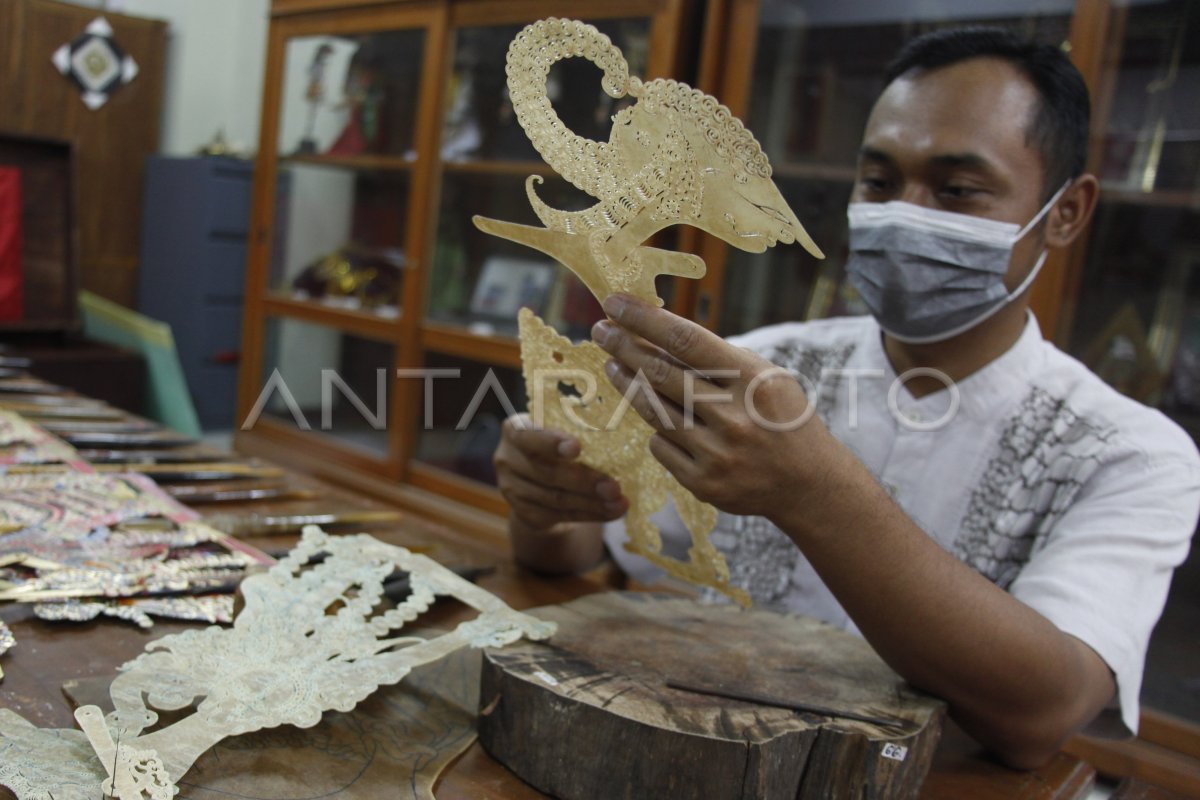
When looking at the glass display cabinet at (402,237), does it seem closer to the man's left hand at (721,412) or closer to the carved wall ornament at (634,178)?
the carved wall ornament at (634,178)

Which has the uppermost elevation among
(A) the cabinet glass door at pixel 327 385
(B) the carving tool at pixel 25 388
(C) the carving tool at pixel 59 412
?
(C) the carving tool at pixel 59 412

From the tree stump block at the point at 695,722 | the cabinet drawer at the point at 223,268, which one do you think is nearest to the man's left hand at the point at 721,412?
the tree stump block at the point at 695,722

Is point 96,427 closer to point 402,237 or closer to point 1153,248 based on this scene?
point 402,237

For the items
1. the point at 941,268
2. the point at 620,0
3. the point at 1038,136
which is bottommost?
the point at 941,268

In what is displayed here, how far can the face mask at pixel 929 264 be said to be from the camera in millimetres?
1227

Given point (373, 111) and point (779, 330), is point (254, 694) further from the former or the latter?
point (373, 111)

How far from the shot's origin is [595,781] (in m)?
0.76

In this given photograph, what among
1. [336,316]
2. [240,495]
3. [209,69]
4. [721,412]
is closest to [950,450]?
[721,412]

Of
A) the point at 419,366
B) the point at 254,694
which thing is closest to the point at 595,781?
the point at 254,694

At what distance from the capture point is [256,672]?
0.81m

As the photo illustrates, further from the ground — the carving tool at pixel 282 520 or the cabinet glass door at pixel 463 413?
the carving tool at pixel 282 520

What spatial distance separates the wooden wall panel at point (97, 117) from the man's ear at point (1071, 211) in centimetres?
417

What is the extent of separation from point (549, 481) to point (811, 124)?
1.70 m

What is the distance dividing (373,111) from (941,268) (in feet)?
9.09
